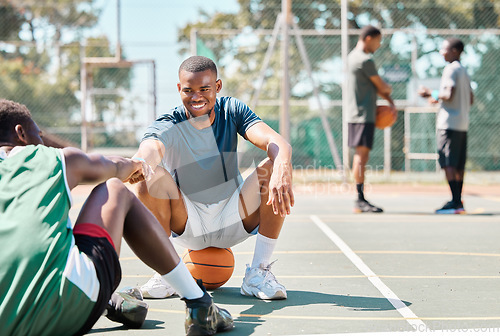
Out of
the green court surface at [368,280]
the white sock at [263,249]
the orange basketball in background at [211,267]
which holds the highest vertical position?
the white sock at [263,249]

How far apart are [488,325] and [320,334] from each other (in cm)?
77

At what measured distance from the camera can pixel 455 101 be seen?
8.22 meters

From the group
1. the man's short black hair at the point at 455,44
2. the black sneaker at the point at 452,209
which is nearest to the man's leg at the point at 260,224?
the black sneaker at the point at 452,209

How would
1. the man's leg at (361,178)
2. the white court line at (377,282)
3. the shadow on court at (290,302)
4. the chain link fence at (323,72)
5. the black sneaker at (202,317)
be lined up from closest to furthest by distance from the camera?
the black sneaker at (202,317) < the white court line at (377,282) < the shadow on court at (290,302) < the man's leg at (361,178) < the chain link fence at (323,72)

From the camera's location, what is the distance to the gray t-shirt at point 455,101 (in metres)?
8.17

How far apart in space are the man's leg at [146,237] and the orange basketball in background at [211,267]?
89 centimetres

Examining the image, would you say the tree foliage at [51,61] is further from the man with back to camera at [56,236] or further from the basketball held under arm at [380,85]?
the man with back to camera at [56,236]

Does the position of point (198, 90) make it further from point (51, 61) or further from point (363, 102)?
point (51, 61)

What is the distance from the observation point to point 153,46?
1385 cm

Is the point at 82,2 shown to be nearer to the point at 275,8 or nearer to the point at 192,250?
the point at 275,8

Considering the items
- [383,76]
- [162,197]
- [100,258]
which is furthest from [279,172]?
[383,76]

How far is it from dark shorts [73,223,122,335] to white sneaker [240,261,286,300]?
1280 mm

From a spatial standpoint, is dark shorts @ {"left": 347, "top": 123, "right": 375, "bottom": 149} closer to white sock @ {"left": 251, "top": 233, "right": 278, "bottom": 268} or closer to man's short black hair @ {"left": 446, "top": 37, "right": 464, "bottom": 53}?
man's short black hair @ {"left": 446, "top": 37, "right": 464, "bottom": 53}

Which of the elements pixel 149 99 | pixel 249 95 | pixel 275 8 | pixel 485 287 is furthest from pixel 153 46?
pixel 485 287
